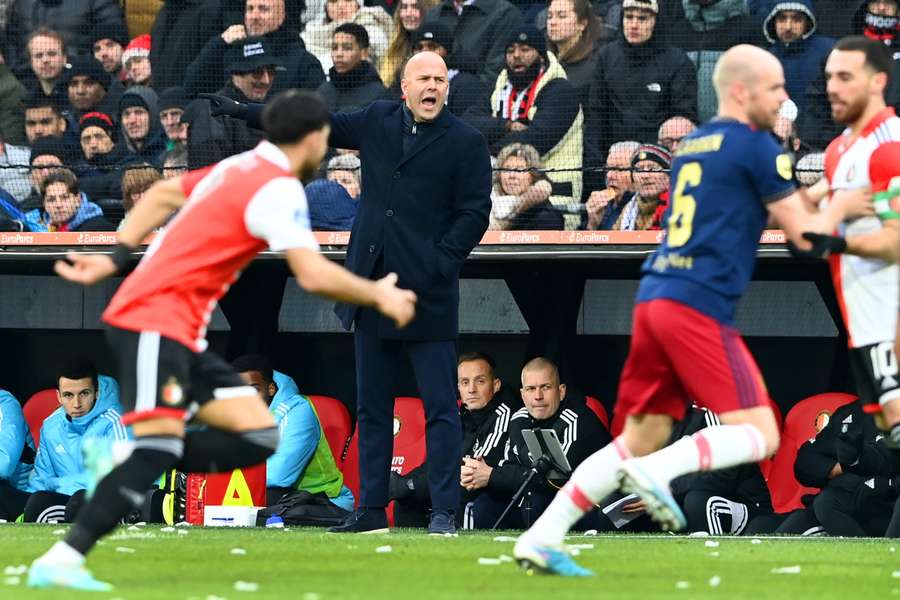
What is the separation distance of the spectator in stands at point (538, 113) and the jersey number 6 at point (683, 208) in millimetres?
4491

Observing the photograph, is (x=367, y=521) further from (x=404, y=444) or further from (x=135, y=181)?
(x=135, y=181)

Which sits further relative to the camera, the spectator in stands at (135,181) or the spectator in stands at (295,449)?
the spectator in stands at (135,181)

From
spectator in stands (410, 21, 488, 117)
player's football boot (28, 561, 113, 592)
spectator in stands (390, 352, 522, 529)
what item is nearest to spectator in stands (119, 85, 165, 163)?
spectator in stands (410, 21, 488, 117)

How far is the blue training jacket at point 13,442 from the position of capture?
11.7 meters

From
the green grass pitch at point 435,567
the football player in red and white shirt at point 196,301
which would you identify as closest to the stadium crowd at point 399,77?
the green grass pitch at point 435,567

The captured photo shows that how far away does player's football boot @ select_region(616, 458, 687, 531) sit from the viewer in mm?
5883

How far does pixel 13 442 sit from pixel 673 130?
5.10 meters

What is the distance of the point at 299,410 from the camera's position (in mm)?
11203

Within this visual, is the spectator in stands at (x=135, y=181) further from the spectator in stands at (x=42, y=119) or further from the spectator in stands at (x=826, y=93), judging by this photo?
the spectator in stands at (x=826, y=93)

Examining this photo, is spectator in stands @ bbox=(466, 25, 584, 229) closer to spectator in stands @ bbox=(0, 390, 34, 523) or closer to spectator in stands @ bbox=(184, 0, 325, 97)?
spectator in stands @ bbox=(184, 0, 325, 97)

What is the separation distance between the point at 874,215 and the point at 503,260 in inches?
165

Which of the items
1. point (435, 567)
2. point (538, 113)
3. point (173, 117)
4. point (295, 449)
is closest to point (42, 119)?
point (173, 117)

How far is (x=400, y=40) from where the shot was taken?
39.0ft

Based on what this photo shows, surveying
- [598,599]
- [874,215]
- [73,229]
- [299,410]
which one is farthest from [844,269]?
[73,229]
